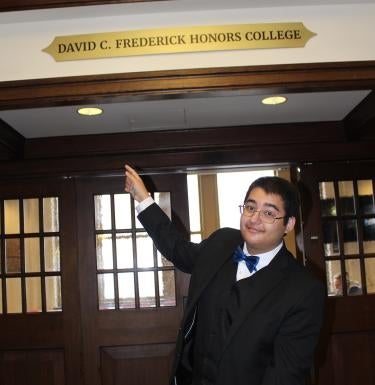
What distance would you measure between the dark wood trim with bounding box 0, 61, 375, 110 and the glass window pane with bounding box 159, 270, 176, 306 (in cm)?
170

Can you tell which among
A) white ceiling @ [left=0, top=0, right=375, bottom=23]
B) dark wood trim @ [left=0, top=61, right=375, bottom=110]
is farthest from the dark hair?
white ceiling @ [left=0, top=0, right=375, bottom=23]

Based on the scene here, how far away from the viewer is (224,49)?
2.08 meters

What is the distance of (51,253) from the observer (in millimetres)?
3488

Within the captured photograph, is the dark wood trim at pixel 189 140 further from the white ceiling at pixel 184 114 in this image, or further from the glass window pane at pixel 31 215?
the glass window pane at pixel 31 215

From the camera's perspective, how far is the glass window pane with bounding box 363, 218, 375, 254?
354 centimetres

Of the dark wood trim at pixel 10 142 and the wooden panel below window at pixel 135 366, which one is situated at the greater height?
the dark wood trim at pixel 10 142

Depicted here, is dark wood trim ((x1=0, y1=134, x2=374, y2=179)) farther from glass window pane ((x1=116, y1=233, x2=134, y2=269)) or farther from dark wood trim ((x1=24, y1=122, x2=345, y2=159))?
glass window pane ((x1=116, y1=233, x2=134, y2=269))

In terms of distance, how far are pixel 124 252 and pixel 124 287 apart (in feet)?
0.80

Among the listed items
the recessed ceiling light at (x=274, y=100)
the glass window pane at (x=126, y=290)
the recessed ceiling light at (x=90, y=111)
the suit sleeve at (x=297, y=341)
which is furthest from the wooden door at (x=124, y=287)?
the suit sleeve at (x=297, y=341)

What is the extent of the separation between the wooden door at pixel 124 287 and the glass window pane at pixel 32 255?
33cm

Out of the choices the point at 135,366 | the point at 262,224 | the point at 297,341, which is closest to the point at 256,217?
the point at 262,224

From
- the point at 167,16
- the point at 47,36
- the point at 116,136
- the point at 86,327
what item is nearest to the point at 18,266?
the point at 86,327

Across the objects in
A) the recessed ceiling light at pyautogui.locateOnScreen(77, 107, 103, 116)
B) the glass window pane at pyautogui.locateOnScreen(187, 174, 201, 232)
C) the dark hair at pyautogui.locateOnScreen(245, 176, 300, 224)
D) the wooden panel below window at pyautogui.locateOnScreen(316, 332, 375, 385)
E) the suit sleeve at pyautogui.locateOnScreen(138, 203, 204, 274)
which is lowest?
the wooden panel below window at pyautogui.locateOnScreen(316, 332, 375, 385)

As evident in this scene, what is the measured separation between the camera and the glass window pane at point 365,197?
354cm
